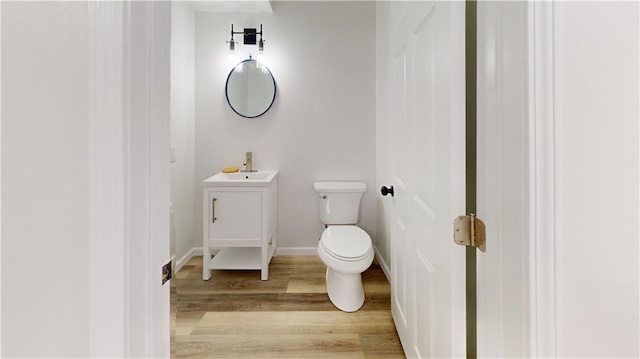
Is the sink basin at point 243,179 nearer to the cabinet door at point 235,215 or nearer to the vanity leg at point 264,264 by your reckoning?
the cabinet door at point 235,215

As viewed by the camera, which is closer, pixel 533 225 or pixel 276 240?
pixel 533 225

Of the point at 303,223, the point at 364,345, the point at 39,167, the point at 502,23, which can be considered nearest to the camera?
the point at 39,167

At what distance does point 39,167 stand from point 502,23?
3.16 feet

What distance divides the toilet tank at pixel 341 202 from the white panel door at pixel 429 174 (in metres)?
1.03

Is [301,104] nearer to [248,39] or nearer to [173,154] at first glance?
[248,39]

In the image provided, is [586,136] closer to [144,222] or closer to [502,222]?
[502,222]

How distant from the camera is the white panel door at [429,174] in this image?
894 mm

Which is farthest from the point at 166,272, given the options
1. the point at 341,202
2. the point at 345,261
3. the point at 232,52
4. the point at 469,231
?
the point at 232,52

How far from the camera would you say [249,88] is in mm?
2850

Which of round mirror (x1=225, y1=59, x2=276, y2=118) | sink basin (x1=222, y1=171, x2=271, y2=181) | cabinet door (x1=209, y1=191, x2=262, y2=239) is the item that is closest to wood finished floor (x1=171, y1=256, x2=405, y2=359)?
cabinet door (x1=209, y1=191, x2=262, y2=239)

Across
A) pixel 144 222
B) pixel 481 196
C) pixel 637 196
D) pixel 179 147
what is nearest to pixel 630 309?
pixel 637 196

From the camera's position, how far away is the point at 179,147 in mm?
2602

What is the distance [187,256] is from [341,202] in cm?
145

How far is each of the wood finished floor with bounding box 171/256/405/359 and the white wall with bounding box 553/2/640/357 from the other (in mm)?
1127
